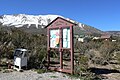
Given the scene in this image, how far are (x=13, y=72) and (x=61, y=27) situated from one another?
3334 mm

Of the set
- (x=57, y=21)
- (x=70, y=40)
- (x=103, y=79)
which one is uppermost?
(x=57, y=21)

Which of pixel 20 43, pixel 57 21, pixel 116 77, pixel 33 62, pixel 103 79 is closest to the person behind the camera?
pixel 103 79

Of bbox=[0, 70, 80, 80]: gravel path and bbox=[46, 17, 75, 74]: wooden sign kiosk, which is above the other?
bbox=[46, 17, 75, 74]: wooden sign kiosk

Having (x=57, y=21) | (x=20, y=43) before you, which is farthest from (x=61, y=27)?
(x=20, y=43)

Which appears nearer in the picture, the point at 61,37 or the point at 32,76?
the point at 32,76

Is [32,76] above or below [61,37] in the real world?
below

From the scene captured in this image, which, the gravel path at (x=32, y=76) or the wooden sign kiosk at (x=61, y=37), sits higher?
the wooden sign kiosk at (x=61, y=37)

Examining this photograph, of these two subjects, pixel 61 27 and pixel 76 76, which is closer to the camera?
pixel 76 76

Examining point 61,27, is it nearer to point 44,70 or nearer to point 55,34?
point 55,34

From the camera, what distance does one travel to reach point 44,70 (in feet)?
41.5

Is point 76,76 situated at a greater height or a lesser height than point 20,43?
lesser

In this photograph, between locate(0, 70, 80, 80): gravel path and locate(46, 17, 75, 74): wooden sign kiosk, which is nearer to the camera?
locate(0, 70, 80, 80): gravel path

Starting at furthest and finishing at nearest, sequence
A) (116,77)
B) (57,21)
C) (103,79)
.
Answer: (57,21)
(116,77)
(103,79)

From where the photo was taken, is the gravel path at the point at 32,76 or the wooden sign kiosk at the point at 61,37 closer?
the gravel path at the point at 32,76
